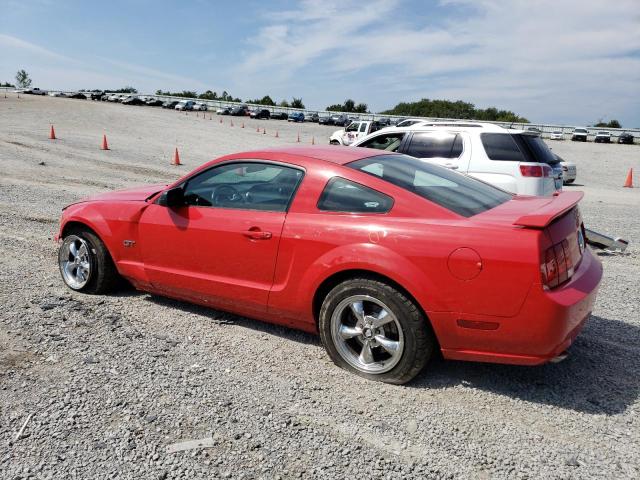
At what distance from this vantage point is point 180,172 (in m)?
15.5

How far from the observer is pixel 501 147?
8.09m

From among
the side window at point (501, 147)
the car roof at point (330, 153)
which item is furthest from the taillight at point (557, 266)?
the side window at point (501, 147)

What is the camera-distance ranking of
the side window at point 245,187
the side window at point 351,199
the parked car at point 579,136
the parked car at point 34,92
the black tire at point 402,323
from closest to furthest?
the black tire at point 402,323, the side window at point 351,199, the side window at point 245,187, the parked car at point 579,136, the parked car at point 34,92

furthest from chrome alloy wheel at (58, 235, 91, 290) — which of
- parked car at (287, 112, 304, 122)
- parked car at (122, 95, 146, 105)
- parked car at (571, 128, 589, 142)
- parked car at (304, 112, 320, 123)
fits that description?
→ parked car at (122, 95, 146, 105)

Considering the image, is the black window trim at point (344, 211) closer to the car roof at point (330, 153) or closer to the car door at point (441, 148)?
the car roof at point (330, 153)

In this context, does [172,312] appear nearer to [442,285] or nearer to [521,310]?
[442,285]

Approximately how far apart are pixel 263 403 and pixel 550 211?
2147 millimetres

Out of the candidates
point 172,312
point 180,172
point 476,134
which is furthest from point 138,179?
point 172,312

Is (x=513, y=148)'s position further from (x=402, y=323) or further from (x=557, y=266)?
(x=402, y=323)

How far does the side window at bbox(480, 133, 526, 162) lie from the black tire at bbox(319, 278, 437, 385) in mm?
5371

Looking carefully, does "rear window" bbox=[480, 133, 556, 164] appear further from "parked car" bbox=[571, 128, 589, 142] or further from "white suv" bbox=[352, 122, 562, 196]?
"parked car" bbox=[571, 128, 589, 142]

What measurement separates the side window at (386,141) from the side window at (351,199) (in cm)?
544

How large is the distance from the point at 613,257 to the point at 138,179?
436 inches

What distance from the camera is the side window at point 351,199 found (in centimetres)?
351
